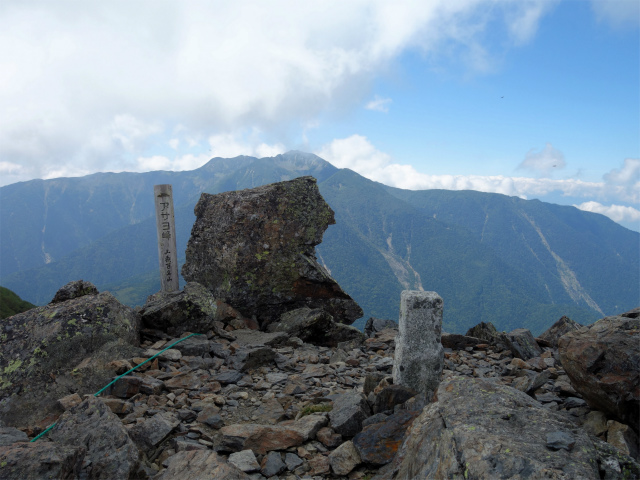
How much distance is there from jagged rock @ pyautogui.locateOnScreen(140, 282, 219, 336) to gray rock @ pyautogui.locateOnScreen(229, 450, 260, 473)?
6169 mm

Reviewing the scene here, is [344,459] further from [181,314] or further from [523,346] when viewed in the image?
[523,346]

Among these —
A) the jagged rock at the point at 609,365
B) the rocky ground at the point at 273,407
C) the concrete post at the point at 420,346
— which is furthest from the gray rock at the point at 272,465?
the jagged rock at the point at 609,365

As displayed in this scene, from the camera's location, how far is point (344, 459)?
5953 mm

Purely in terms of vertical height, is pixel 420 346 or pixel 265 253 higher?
pixel 265 253

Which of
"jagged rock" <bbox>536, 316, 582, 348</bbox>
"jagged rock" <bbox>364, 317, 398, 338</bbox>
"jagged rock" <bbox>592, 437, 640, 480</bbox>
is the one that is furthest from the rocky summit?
"jagged rock" <bbox>364, 317, 398, 338</bbox>

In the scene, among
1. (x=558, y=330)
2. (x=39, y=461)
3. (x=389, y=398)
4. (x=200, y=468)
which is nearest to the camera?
(x=39, y=461)

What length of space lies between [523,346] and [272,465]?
938 cm

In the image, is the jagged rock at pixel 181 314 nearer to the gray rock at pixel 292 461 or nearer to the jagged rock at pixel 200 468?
the gray rock at pixel 292 461

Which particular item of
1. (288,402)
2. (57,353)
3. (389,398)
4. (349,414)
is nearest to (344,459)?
(349,414)

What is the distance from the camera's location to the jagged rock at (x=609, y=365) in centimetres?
538

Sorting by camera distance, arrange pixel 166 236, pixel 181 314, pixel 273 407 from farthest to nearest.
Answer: pixel 166 236
pixel 181 314
pixel 273 407

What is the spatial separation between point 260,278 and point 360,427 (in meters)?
9.09

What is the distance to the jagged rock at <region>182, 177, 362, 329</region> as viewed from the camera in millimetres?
15055

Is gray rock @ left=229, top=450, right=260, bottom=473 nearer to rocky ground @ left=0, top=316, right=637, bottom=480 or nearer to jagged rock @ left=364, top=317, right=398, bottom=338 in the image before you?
rocky ground @ left=0, top=316, right=637, bottom=480
